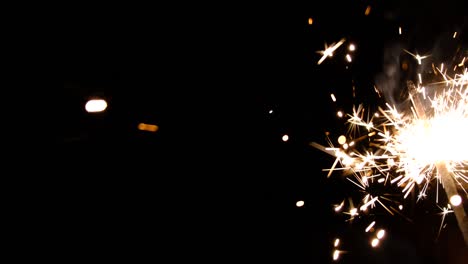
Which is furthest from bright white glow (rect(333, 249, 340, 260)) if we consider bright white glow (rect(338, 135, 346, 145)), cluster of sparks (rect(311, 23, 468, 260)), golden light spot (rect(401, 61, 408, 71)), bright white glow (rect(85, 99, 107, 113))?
bright white glow (rect(85, 99, 107, 113))

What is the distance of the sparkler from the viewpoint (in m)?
4.21

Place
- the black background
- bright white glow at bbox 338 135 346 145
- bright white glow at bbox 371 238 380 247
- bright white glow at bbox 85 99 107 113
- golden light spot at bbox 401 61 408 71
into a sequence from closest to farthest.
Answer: bright white glow at bbox 85 99 107 113 → the black background → bright white glow at bbox 338 135 346 145 → golden light spot at bbox 401 61 408 71 → bright white glow at bbox 371 238 380 247

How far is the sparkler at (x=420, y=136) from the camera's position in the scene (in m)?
4.21

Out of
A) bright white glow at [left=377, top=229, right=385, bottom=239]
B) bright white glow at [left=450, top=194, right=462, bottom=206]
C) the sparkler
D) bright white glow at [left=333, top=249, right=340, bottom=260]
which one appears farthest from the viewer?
bright white glow at [left=377, top=229, right=385, bottom=239]

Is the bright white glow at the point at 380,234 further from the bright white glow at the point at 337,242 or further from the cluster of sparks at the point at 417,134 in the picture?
the cluster of sparks at the point at 417,134

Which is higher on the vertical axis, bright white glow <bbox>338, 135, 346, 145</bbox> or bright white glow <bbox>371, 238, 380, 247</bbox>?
bright white glow <bbox>338, 135, 346, 145</bbox>

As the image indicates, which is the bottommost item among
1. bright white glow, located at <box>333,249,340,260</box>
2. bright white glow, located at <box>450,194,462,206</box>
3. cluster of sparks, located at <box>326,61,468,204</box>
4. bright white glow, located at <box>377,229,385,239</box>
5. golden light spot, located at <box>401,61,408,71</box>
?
bright white glow, located at <box>333,249,340,260</box>

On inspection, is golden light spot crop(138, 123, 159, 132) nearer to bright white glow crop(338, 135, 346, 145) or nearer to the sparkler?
the sparkler

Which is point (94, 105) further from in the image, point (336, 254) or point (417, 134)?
point (336, 254)

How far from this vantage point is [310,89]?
444 centimetres

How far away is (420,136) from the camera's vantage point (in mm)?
4336

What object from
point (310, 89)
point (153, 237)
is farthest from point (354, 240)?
point (153, 237)

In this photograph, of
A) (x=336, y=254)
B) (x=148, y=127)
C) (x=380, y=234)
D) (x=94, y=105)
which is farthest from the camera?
(x=380, y=234)

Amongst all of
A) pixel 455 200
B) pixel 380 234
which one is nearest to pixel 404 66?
pixel 455 200
